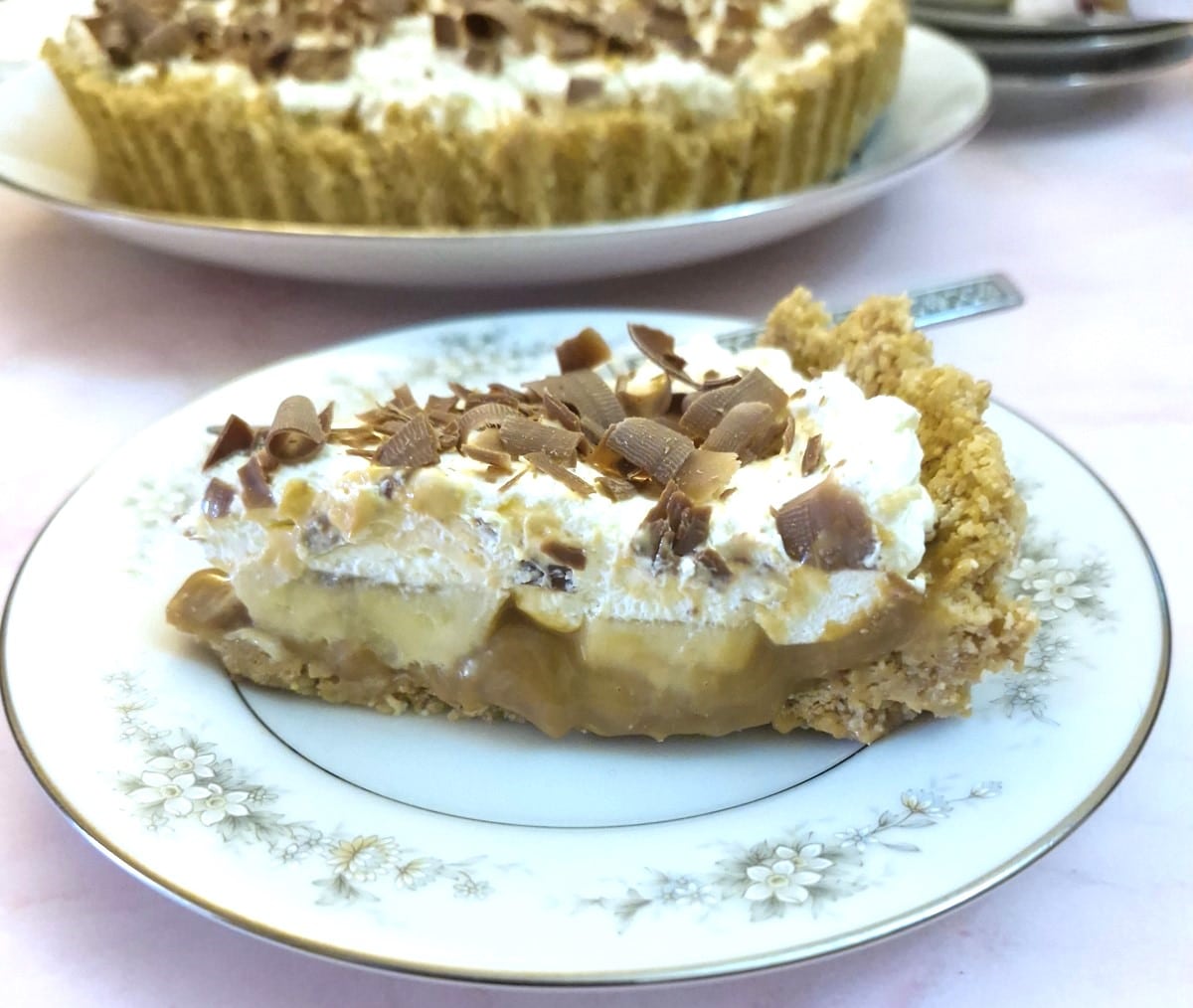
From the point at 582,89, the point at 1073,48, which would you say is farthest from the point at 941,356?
the point at 1073,48

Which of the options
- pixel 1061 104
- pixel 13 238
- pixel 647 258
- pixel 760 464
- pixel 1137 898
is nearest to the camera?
pixel 1137 898

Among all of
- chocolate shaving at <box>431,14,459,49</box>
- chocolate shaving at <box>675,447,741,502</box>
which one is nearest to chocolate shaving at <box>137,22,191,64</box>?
chocolate shaving at <box>431,14,459,49</box>

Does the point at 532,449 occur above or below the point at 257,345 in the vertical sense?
above

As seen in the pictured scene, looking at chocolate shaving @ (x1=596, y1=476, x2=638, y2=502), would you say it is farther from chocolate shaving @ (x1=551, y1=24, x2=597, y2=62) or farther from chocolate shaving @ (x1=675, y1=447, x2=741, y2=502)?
chocolate shaving @ (x1=551, y1=24, x2=597, y2=62)

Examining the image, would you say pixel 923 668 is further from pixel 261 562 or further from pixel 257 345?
pixel 257 345

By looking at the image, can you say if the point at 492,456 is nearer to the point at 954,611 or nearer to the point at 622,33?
the point at 954,611

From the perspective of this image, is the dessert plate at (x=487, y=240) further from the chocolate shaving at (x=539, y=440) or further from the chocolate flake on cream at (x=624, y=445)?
the chocolate shaving at (x=539, y=440)

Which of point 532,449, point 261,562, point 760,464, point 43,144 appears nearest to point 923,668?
point 760,464
